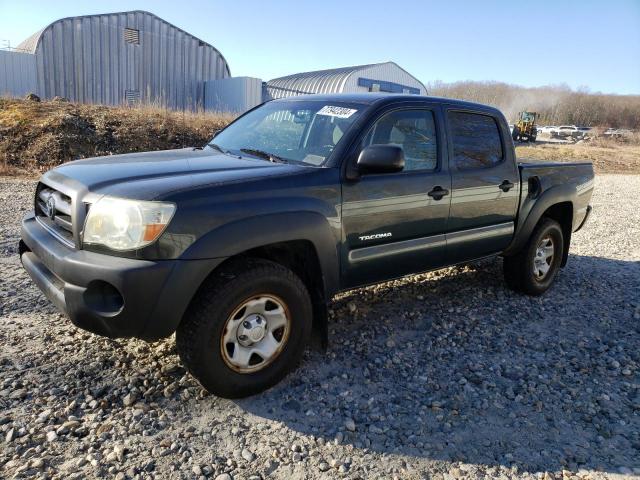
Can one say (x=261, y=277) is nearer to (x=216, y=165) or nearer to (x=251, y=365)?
(x=251, y=365)

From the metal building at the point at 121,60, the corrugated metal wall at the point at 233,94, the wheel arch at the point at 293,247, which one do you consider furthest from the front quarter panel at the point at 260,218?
the corrugated metal wall at the point at 233,94

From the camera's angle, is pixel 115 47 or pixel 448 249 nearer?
pixel 448 249

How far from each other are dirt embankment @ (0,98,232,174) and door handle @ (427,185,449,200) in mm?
10752

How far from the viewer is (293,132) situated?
147 inches

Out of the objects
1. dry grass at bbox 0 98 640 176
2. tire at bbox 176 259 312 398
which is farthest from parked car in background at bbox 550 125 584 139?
tire at bbox 176 259 312 398

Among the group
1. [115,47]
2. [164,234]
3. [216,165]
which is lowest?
[164,234]

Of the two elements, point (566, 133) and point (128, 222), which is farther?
point (566, 133)

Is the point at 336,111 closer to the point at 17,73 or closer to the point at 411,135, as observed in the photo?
the point at 411,135

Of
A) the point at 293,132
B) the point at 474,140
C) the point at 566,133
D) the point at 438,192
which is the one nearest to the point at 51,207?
the point at 293,132

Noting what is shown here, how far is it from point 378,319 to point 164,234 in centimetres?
226

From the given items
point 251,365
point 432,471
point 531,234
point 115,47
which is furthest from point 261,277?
point 115,47

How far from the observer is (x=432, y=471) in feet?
8.23

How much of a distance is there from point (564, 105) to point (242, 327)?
93460 millimetres

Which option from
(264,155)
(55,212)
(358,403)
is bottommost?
(358,403)
